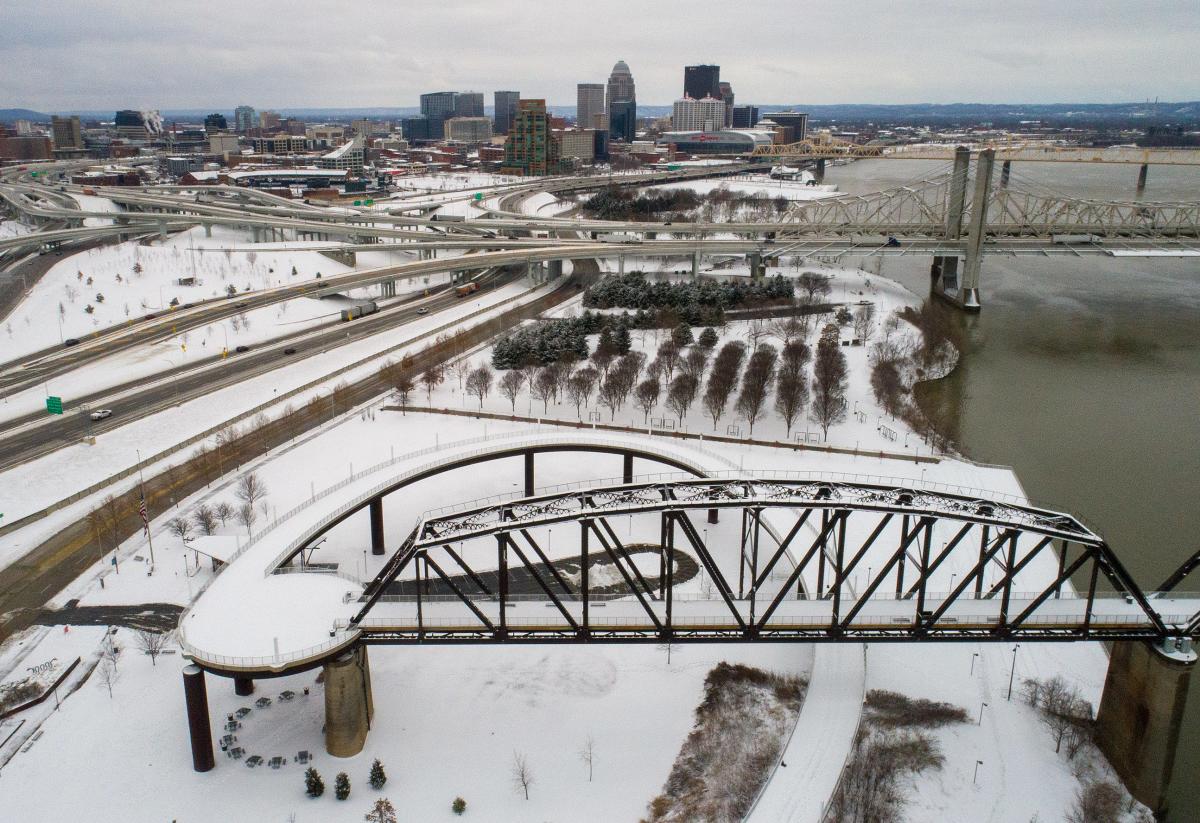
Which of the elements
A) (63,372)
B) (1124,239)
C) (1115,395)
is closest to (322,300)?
(63,372)

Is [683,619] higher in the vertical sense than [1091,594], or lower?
lower

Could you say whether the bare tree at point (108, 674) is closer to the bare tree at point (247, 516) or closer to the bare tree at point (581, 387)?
the bare tree at point (247, 516)

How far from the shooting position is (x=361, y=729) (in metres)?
17.1

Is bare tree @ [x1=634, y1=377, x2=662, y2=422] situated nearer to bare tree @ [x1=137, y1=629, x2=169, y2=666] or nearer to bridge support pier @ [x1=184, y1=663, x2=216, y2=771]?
bare tree @ [x1=137, y1=629, x2=169, y2=666]

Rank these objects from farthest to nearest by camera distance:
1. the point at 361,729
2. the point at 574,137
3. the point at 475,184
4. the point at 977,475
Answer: the point at 574,137 → the point at 475,184 → the point at 977,475 → the point at 361,729

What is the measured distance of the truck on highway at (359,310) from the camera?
50553 millimetres

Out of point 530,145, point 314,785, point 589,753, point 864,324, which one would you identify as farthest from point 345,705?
point 530,145

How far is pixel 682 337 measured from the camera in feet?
142

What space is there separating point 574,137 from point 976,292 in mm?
115557

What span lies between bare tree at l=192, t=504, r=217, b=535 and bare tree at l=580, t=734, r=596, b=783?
42.9ft

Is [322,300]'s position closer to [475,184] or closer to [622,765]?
[622,765]

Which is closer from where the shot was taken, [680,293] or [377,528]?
[377,528]

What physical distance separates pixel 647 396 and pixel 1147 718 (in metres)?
21.3

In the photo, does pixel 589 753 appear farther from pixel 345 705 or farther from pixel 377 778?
pixel 345 705
